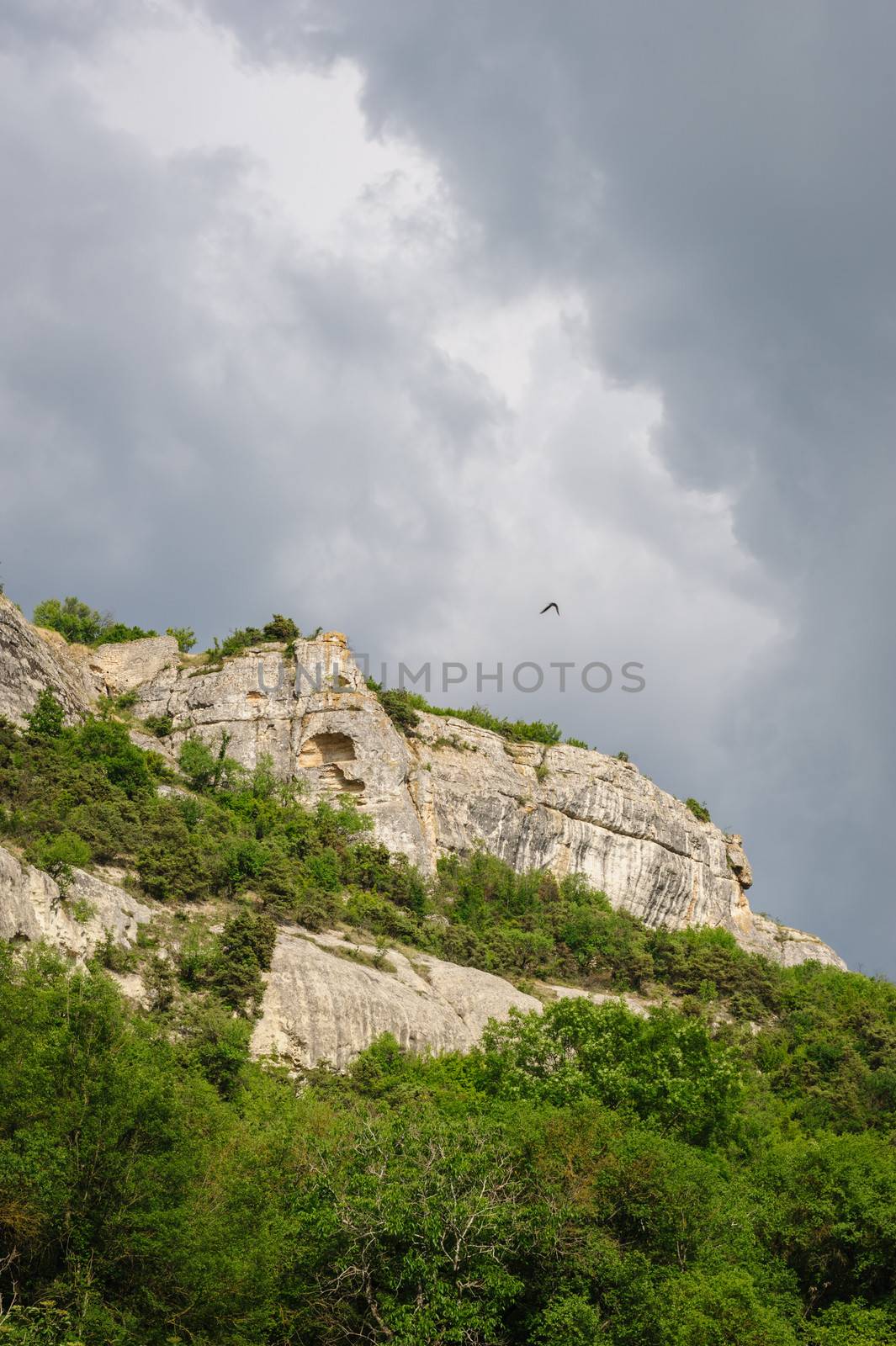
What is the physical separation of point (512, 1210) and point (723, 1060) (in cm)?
1381

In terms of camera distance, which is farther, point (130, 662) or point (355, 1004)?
point (130, 662)

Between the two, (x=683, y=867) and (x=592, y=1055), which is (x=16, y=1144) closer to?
(x=592, y=1055)

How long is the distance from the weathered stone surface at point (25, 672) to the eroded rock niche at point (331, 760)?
41.0 feet

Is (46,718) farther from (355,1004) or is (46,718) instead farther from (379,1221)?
(379,1221)

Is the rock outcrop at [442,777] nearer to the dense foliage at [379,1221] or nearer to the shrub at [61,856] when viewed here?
the shrub at [61,856]

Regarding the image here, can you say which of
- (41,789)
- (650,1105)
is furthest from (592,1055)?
(41,789)

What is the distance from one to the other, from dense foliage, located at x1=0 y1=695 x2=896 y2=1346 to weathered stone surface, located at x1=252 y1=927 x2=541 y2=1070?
3.33 ft

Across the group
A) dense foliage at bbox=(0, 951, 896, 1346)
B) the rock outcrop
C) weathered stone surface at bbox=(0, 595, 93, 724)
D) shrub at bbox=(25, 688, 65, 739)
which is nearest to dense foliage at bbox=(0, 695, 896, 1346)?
dense foliage at bbox=(0, 951, 896, 1346)

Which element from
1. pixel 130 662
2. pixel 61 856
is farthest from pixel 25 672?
pixel 130 662

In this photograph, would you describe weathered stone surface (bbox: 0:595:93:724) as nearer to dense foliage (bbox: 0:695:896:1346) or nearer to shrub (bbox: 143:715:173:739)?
shrub (bbox: 143:715:173:739)

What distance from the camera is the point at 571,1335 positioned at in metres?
20.5

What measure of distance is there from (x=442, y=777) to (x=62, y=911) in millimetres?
35244

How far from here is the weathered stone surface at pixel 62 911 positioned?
32781mm

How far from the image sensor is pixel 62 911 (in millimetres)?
35188
